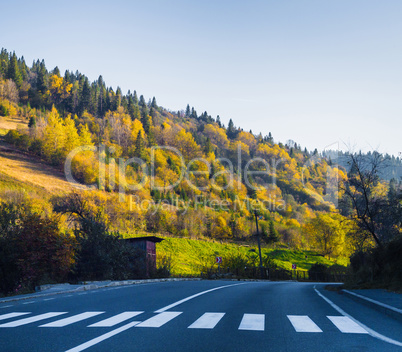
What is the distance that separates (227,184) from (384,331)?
165 metres

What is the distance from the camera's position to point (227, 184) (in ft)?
563

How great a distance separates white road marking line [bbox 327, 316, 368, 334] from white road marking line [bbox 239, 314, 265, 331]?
1.43 metres

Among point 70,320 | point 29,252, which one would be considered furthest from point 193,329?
point 29,252

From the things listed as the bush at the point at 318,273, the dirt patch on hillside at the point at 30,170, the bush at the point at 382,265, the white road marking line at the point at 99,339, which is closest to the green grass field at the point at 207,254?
the bush at the point at 318,273

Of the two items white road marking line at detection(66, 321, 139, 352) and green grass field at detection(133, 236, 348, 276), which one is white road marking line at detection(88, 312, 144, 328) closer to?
white road marking line at detection(66, 321, 139, 352)

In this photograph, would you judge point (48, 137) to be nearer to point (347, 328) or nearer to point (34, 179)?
point (34, 179)

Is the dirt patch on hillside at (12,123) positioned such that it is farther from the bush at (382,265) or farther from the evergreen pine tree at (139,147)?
the bush at (382,265)

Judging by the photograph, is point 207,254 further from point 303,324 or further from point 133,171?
point 303,324

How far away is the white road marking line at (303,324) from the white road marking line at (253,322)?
606mm

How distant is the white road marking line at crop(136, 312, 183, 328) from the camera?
7.16m

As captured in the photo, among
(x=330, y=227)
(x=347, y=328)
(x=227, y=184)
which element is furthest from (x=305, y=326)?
(x=227, y=184)

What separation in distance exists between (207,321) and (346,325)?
8.86 feet

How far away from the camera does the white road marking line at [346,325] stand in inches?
269

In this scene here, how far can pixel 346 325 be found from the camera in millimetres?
7492
